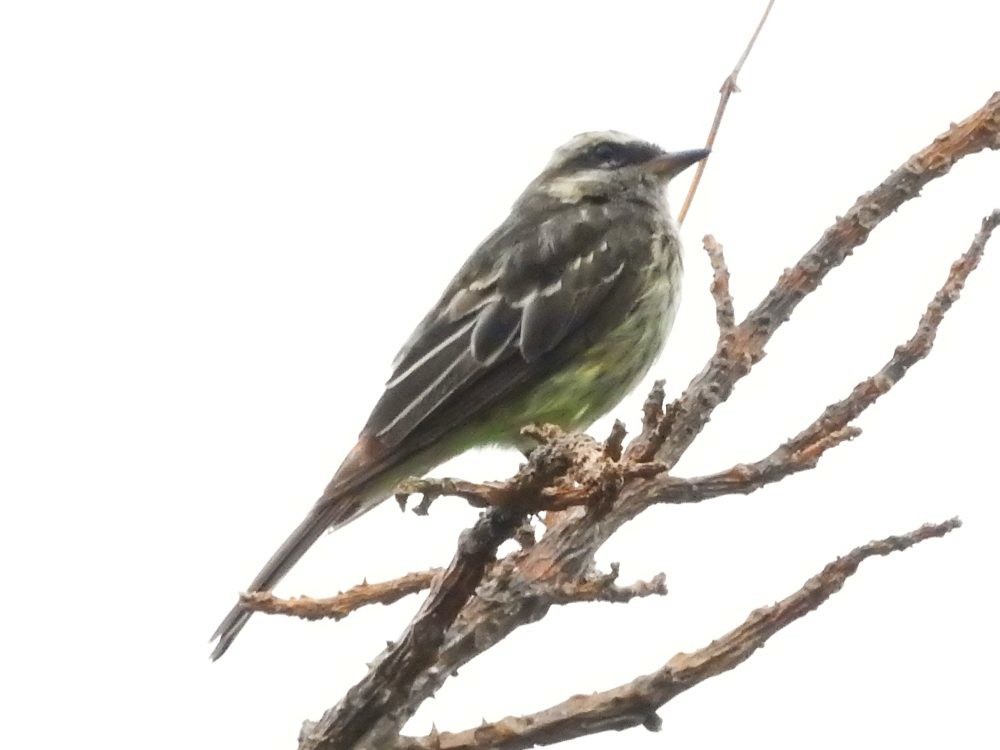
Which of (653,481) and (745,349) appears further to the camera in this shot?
(745,349)

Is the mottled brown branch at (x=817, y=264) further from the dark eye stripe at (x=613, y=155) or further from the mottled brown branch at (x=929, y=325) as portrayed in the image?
the dark eye stripe at (x=613, y=155)

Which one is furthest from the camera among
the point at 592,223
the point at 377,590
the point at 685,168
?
the point at 685,168

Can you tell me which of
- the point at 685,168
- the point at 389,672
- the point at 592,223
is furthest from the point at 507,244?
the point at 389,672

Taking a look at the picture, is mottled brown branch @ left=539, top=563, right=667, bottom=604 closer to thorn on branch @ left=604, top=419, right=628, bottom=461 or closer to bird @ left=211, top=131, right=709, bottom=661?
thorn on branch @ left=604, top=419, right=628, bottom=461

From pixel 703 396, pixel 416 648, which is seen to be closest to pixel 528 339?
pixel 703 396

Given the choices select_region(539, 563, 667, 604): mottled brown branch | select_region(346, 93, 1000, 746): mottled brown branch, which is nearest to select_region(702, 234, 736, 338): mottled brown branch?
select_region(346, 93, 1000, 746): mottled brown branch

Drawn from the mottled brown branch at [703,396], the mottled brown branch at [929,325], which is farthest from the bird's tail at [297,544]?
the mottled brown branch at [929,325]

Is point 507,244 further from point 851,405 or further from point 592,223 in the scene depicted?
point 851,405
